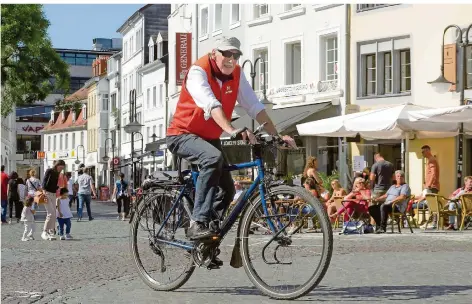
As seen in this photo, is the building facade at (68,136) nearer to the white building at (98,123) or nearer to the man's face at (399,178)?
the white building at (98,123)

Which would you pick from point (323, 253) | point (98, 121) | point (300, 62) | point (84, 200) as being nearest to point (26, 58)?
point (300, 62)

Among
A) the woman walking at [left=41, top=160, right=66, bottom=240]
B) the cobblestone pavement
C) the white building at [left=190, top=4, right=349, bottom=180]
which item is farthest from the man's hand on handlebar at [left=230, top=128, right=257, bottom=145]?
the white building at [left=190, top=4, right=349, bottom=180]

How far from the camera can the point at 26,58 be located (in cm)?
4597

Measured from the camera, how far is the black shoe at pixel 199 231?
8156 mm

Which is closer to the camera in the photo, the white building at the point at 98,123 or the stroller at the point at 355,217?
the stroller at the point at 355,217

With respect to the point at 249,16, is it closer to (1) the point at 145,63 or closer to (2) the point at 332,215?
A: (2) the point at 332,215

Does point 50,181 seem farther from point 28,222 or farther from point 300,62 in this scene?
point 300,62

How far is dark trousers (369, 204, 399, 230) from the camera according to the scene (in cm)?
2066

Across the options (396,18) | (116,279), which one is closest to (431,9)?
(396,18)

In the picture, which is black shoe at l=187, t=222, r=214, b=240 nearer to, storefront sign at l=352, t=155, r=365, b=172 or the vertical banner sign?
storefront sign at l=352, t=155, r=365, b=172

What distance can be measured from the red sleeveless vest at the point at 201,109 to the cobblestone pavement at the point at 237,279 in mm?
1288

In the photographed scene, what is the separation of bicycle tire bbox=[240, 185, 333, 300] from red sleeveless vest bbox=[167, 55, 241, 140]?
0.75 m

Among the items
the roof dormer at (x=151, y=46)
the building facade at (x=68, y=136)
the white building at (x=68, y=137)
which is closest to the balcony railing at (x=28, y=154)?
the building facade at (x=68, y=136)

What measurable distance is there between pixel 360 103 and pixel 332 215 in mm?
16765
